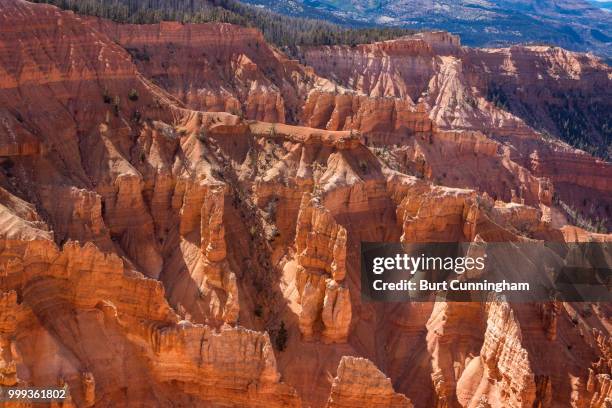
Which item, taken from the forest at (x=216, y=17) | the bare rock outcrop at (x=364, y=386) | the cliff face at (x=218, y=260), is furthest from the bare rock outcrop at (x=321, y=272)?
the forest at (x=216, y=17)

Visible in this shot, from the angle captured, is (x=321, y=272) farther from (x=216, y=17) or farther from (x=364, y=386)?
(x=216, y=17)

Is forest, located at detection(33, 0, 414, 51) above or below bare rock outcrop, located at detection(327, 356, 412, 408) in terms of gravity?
below

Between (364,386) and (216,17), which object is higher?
(364,386)

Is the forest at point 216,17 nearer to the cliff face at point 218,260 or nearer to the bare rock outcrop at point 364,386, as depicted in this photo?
the cliff face at point 218,260

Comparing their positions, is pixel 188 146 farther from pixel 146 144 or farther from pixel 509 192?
pixel 509 192

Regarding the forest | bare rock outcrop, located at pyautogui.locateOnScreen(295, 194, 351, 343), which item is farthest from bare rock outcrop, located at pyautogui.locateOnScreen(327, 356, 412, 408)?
the forest

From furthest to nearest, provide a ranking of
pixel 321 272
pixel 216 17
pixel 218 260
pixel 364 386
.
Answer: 1. pixel 216 17
2. pixel 218 260
3. pixel 321 272
4. pixel 364 386

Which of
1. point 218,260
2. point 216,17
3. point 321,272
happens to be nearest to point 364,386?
point 321,272

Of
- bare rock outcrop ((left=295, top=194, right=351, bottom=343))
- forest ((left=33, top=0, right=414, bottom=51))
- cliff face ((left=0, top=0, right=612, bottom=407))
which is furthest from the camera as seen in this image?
forest ((left=33, top=0, right=414, bottom=51))

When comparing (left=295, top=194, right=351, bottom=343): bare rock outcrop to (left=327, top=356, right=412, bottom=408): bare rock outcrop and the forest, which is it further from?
the forest
